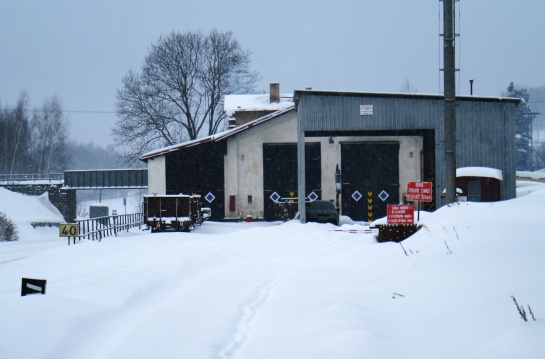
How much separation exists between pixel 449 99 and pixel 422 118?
10786 millimetres

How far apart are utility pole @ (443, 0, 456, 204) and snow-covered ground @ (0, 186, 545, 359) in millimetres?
6519

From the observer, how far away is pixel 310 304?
9195mm

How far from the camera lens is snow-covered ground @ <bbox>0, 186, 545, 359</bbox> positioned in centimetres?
609

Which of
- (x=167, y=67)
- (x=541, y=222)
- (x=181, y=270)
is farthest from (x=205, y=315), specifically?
(x=167, y=67)

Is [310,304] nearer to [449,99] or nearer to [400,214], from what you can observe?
[400,214]

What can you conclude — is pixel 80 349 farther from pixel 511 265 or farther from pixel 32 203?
pixel 32 203

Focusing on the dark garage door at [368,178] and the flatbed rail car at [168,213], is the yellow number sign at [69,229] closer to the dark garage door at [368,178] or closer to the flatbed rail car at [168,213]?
Result: the flatbed rail car at [168,213]

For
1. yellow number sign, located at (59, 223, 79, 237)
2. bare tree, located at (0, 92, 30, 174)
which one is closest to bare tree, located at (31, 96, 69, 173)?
bare tree, located at (0, 92, 30, 174)

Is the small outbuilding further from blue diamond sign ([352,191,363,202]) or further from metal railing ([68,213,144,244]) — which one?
→ metal railing ([68,213,144,244])

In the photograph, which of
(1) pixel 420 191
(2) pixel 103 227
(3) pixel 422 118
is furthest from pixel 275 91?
(1) pixel 420 191

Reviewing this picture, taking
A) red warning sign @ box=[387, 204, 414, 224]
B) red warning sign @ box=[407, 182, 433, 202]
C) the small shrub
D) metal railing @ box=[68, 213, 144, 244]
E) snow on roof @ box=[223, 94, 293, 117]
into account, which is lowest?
the small shrub

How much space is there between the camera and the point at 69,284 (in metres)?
10.1

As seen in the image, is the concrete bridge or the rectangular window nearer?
the rectangular window

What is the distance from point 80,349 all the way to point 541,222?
8293 mm
